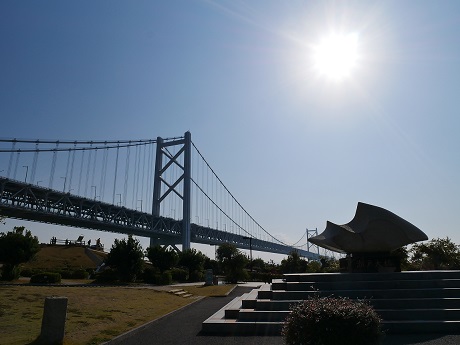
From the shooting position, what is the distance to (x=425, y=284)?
37.1 ft

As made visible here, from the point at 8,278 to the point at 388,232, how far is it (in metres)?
21.9

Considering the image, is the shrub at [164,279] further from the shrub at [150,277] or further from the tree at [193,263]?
the tree at [193,263]

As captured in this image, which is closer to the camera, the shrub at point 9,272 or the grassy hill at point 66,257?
the shrub at point 9,272

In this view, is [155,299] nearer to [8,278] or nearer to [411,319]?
[411,319]

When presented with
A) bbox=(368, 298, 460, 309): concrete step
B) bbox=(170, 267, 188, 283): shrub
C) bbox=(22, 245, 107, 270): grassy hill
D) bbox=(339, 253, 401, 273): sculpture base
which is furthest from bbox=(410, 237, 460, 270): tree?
bbox=(22, 245, 107, 270): grassy hill

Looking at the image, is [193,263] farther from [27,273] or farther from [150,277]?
[27,273]

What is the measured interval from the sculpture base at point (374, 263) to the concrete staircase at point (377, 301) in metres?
2.40

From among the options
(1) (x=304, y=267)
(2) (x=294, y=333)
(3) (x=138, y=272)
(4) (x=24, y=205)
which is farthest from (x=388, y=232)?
(4) (x=24, y=205)

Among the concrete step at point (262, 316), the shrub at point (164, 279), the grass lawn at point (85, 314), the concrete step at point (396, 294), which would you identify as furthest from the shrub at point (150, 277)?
the concrete step at point (262, 316)

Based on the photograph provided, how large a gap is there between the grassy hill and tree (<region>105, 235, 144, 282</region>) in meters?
11.9

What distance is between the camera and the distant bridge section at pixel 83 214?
41812 millimetres

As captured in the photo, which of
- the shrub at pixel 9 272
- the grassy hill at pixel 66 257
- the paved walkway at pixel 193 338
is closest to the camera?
the paved walkway at pixel 193 338

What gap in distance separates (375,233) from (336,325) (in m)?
10.0

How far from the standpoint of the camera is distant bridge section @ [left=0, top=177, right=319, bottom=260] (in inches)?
1646
